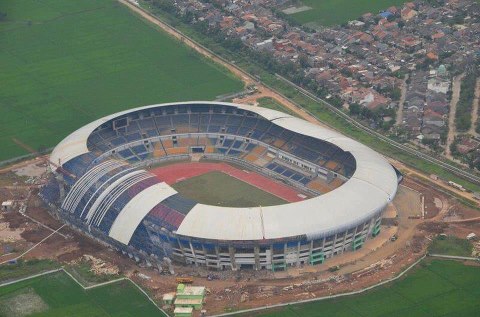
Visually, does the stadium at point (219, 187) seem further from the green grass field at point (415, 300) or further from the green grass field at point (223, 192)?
the green grass field at point (415, 300)

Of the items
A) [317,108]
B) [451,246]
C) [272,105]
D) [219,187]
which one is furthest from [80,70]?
[451,246]

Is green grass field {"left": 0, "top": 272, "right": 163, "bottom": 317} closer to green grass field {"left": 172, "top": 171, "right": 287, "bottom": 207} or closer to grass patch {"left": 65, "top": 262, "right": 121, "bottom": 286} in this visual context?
grass patch {"left": 65, "top": 262, "right": 121, "bottom": 286}

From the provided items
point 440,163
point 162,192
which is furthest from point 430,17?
point 162,192

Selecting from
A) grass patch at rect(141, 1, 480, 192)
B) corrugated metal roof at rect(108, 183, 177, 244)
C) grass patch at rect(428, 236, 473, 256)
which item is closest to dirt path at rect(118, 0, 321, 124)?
grass patch at rect(141, 1, 480, 192)

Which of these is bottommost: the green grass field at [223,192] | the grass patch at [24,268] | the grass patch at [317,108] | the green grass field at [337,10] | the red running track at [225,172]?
the grass patch at [24,268]

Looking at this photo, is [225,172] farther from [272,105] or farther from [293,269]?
[293,269]

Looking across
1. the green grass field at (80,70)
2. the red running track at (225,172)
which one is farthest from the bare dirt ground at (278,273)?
the green grass field at (80,70)
